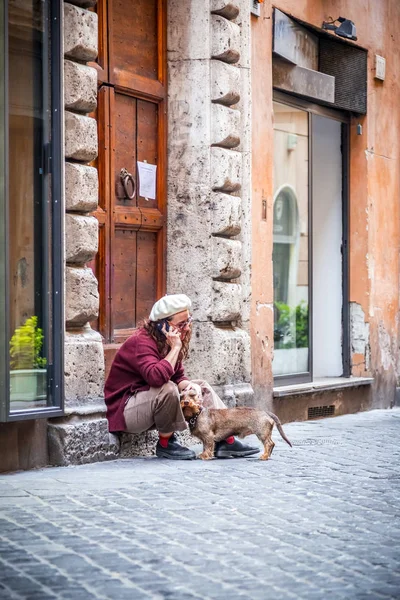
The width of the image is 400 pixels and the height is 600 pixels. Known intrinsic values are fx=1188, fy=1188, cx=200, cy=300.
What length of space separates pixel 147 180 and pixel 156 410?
2.16m

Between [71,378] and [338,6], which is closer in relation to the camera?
[71,378]

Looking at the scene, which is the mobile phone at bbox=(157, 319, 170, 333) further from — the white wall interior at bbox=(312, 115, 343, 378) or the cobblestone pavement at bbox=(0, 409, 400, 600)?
the white wall interior at bbox=(312, 115, 343, 378)

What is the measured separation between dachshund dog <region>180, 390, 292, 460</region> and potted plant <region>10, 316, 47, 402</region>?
1.03 m

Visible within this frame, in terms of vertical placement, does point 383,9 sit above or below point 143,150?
above

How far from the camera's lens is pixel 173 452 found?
8.06m

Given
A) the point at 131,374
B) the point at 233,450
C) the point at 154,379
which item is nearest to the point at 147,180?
the point at 131,374

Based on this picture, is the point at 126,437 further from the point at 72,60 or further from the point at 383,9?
the point at 383,9

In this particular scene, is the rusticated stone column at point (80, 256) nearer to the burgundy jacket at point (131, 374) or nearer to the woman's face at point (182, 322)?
the burgundy jacket at point (131, 374)

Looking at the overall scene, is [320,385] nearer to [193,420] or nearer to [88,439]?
[193,420]

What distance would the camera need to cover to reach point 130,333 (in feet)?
29.2

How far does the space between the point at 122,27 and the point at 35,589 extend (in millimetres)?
5557

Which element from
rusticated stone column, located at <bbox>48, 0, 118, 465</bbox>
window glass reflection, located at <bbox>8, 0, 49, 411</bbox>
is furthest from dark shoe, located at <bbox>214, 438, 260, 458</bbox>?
window glass reflection, located at <bbox>8, 0, 49, 411</bbox>

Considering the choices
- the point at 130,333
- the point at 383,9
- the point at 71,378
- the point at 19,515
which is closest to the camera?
the point at 19,515

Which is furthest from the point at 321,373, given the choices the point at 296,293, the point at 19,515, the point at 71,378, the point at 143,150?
the point at 19,515
